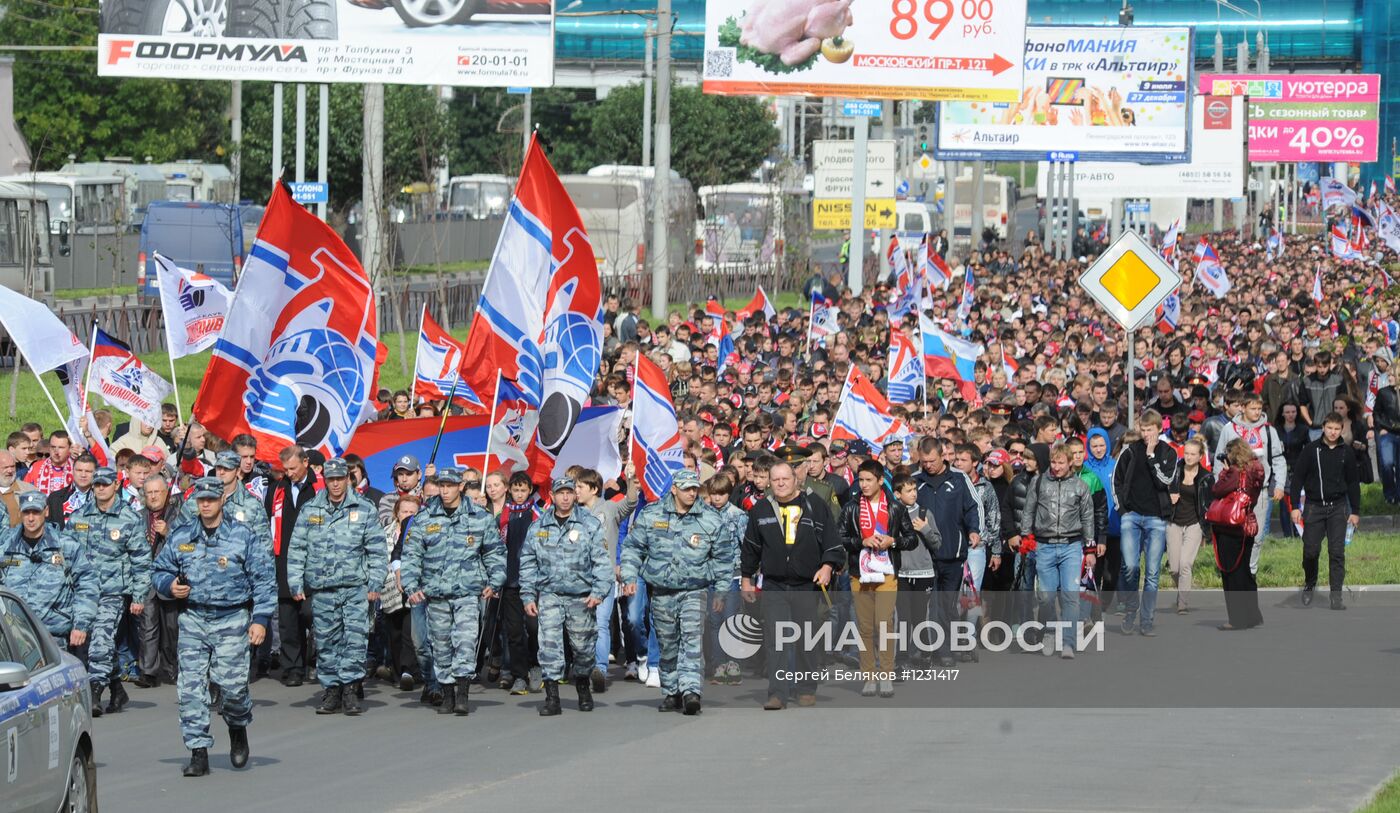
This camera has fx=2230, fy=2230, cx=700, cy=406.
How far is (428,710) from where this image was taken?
13.2m

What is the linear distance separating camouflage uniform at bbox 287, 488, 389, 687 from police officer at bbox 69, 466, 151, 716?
902 mm

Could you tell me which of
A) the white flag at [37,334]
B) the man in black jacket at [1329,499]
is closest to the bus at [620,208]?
the white flag at [37,334]

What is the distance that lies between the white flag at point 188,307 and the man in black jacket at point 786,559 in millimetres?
5498

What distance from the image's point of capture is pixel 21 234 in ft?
110

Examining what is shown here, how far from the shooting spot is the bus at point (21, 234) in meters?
33.2

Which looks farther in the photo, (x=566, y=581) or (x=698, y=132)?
(x=698, y=132)

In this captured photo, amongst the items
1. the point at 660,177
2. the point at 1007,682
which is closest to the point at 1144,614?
the point at 1007,682

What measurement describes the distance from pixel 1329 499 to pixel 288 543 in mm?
7729

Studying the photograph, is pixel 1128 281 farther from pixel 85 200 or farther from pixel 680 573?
pixel 85 200

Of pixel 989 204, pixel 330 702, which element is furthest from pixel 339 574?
pixel 989 204

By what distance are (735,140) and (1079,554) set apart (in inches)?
2462

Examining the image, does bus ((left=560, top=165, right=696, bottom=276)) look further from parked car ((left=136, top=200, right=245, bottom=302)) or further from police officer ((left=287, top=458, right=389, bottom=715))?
police officer ((left=287, top=458, right=389, bottom=715))

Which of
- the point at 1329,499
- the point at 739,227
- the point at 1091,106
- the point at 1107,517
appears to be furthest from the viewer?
the point at 739,227

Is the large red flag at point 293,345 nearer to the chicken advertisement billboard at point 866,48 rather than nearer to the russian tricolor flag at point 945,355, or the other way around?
the russian tricolor flag at point 945,355
